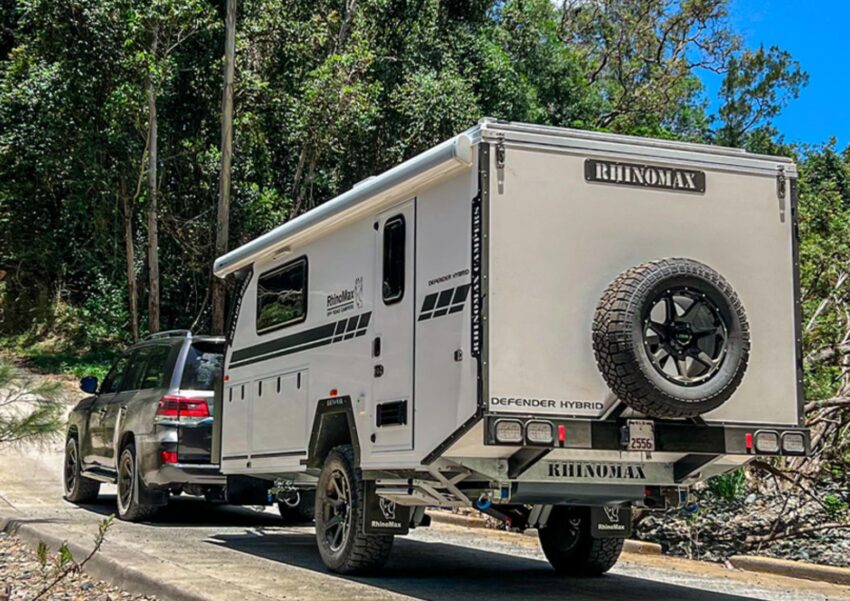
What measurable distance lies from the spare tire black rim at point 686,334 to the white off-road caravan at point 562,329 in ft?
0.03

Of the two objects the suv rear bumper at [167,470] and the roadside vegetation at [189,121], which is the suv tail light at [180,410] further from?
the roadside vegetation at [189,121]

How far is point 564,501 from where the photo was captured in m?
7.42

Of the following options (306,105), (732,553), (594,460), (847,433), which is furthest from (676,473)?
(306,105)

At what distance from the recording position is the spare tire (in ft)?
21.9

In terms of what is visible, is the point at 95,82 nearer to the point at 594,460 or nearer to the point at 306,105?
the point at 306,105

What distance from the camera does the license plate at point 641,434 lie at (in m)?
6.84

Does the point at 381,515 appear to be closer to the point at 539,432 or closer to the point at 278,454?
the point at 278,454

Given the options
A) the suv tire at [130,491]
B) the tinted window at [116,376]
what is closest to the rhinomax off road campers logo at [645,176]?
the suv tire at [130,491]

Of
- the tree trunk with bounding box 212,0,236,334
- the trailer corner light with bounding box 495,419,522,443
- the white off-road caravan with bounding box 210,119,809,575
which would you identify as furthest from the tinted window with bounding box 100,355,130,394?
the tree trunk with bounding box 212,0,236,334

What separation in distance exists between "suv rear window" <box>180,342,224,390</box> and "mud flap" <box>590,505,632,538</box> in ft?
16.4

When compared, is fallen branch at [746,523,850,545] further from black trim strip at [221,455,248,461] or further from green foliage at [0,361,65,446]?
green foliage at [0,361,65,446]

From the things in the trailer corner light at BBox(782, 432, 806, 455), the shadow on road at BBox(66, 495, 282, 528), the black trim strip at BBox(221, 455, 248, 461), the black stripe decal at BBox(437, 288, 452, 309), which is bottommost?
the shadow on road at BBox(66, 495, 282, 528)

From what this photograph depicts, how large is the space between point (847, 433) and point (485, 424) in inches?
241

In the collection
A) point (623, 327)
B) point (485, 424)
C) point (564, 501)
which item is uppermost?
point (623, 327)
